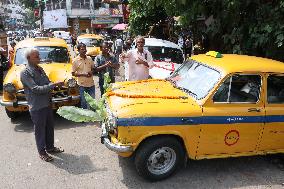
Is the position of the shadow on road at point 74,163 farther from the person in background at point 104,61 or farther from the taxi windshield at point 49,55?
the taxi windshield at point 49,55

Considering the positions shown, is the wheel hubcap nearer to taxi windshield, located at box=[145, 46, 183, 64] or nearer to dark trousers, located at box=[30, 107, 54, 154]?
dark trousers, located at box=[30, 107, 54, 154]

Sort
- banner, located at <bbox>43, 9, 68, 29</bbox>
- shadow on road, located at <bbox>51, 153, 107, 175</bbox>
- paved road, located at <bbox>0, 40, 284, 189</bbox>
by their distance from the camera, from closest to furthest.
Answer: paved road, located at <bbox>0, 40, 284, 189</bbox>
shadow on road, located at <bbox>51, 153, 107, 175</bbox>
banner, located at <bbox>43, 9, 68, 29</bbox>

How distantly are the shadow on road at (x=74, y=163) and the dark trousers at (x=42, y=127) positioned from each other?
323mm

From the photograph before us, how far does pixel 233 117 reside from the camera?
5.04 m

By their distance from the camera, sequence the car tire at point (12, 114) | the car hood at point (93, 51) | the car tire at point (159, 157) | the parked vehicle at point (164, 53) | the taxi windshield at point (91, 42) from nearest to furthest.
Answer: the car tire at point (159, 157) → the car tire at point (12, 114) → the parked vehicle at point (164, 53) → the car hood at point (93, 51) → the taxi windshield at point (91, 42)

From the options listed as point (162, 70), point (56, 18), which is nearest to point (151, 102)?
point (162, 70)

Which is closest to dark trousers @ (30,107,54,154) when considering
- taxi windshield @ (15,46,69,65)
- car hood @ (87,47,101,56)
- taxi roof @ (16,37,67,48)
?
taxi windshield @ (15,46,69,65)

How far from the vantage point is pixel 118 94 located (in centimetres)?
548

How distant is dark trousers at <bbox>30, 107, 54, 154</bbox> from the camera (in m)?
5.59

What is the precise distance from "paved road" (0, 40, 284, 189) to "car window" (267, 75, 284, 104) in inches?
49.0

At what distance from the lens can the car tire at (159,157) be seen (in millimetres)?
4867

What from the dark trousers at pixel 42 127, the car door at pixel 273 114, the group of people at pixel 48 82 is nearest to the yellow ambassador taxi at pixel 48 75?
the group of people at pixel 48 82

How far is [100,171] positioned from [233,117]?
2278 mm

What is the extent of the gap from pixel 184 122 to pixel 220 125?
22.9 inches
